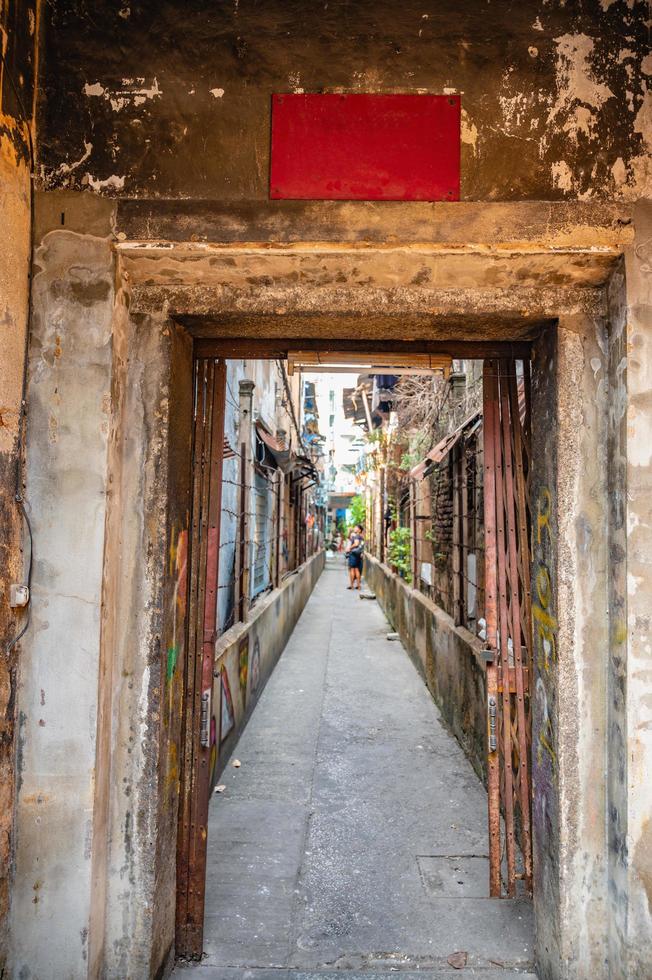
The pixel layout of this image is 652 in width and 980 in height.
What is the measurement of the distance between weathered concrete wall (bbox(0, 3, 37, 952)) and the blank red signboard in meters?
1.05

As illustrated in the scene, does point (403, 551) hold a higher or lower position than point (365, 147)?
lower

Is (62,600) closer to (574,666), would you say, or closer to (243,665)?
(574,666)

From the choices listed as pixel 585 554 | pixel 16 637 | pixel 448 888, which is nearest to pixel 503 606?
pixel 585 554

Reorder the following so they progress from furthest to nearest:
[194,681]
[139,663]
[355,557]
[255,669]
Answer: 1. [355,557]
2. [255,669]
3. [194,681]
4. [139,663]

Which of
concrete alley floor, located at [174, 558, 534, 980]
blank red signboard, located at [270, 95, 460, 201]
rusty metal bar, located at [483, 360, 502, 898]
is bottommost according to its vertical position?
concrete alley floor, located at [174, 558, 534, 980]

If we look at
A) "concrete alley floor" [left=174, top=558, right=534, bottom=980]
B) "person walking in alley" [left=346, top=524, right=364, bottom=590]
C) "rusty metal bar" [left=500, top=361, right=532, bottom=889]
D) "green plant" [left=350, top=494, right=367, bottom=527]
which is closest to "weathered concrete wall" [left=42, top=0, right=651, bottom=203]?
"rusty metal bar" [left=500, top=361, right=532, bottom=889]

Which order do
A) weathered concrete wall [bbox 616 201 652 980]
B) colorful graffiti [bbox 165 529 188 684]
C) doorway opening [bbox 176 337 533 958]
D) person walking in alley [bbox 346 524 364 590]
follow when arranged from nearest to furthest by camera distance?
weathered concrete wall [bbox 616 201 652 980] → colorful graffiti [bbox 165 529 188 684] → doorway opening [bbox 176 337 533 958] → person walking in alley [bbox 346 524 364 590]

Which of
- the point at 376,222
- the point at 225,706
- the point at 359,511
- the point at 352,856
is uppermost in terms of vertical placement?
the point at 376,222

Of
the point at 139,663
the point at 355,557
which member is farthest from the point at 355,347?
the point at 355,557

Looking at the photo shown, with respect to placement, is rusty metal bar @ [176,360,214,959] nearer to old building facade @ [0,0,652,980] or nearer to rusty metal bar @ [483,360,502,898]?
old building facade @ [0,0,652,980]

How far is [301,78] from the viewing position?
263 cm

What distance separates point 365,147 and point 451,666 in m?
5.26

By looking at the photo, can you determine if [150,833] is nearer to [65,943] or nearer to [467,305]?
[65,943]

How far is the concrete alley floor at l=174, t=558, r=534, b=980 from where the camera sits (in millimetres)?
3041
